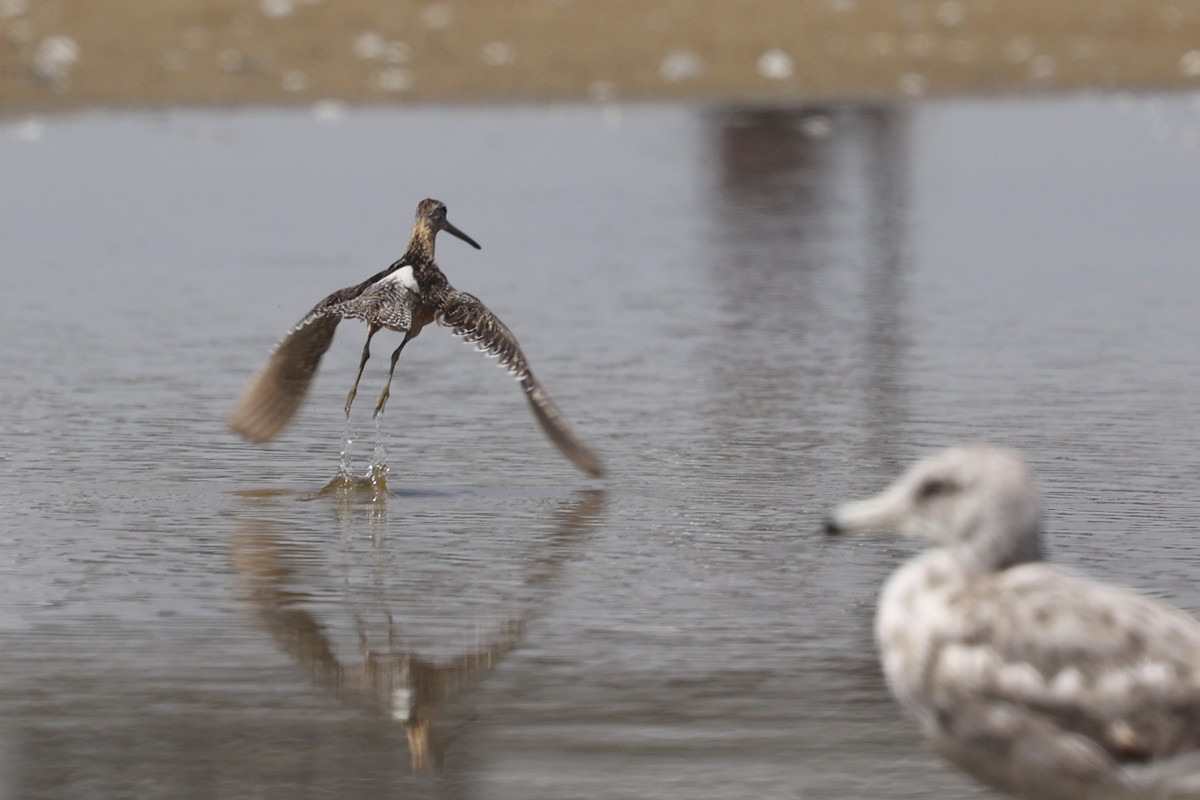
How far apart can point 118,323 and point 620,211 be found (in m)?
5.71

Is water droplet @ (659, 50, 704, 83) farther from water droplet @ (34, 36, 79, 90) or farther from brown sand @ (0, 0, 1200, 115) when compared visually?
water droplet @ (34, 36, 79, 90)

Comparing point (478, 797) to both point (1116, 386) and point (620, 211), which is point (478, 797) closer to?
point (1116, 386)

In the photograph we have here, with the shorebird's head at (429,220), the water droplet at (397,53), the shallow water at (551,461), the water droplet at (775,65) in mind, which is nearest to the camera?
the shallow water at (551,461)

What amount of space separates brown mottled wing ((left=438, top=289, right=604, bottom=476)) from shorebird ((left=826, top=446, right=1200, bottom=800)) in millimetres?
3500

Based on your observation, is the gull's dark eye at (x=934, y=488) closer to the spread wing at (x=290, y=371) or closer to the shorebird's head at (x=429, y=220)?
the spread wing at (x=290, y=371)

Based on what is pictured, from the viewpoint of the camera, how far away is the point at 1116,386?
1055cm

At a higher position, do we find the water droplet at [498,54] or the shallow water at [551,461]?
the water droplet at [498,54]

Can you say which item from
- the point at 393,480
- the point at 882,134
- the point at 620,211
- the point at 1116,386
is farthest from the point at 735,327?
the point at 882,134

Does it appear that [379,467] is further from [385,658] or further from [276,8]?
[276,8]

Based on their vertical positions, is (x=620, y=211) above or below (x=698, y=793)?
above

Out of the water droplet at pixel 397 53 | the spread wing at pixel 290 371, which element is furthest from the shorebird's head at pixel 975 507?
the water droplet at pixel 397 53

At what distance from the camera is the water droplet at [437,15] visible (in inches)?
1043

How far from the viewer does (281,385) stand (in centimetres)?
907

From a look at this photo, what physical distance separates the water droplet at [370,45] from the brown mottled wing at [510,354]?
1684 centimetres
